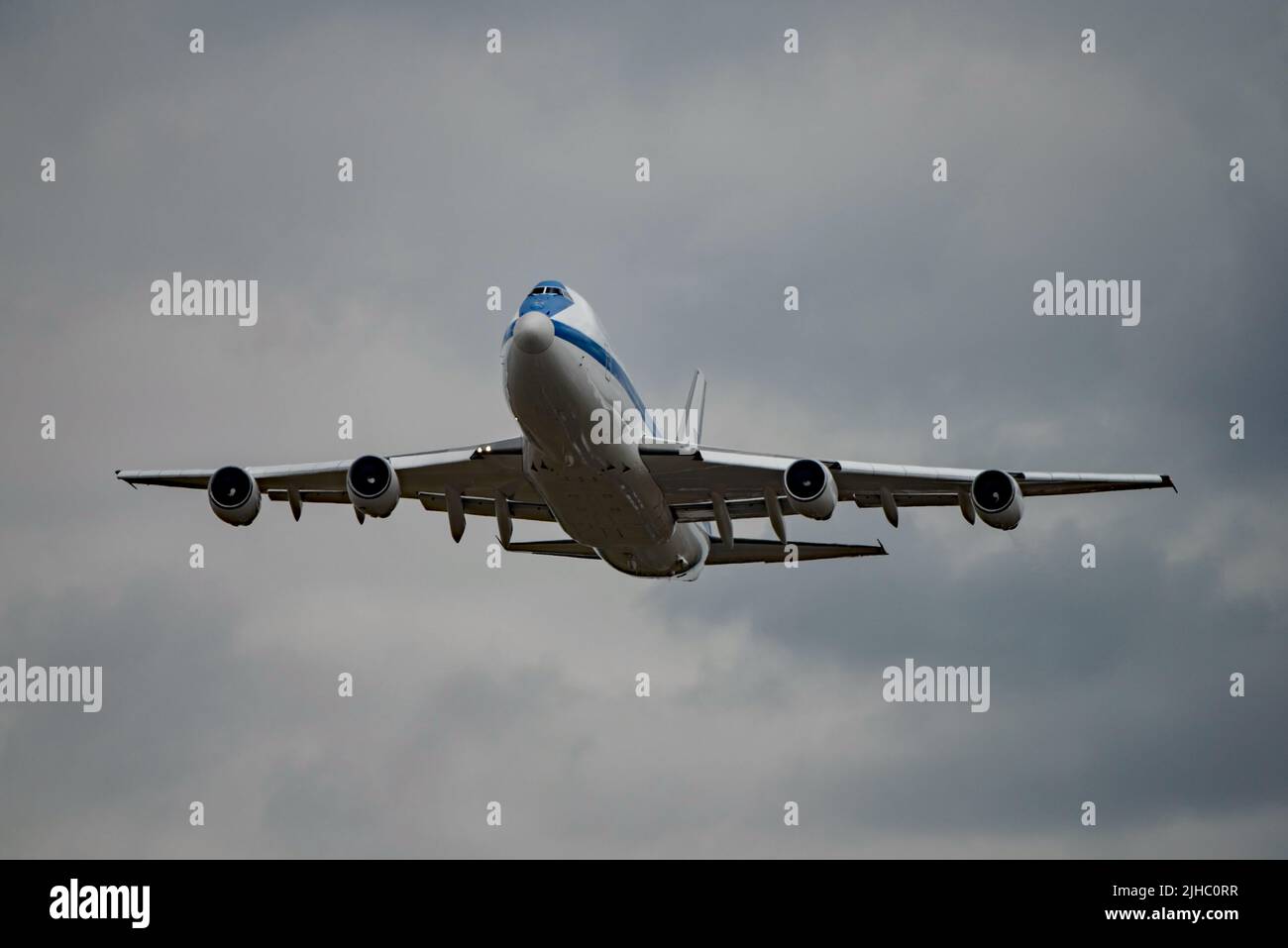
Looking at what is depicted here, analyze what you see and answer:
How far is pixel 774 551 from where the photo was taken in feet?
180

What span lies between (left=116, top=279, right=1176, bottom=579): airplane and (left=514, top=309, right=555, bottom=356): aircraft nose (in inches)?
1.3

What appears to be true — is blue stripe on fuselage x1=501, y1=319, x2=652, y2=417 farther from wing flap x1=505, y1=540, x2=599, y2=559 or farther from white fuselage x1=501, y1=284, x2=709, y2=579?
wing flap x1=505, y1=540, x2=599, y2=559

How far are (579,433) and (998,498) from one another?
1214 cm

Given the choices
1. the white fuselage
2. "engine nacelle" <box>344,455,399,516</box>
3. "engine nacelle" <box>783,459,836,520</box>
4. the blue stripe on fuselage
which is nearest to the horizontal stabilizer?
the white fuselage

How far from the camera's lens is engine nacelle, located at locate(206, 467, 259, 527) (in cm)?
4847

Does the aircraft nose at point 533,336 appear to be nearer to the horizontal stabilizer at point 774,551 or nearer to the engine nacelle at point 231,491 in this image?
the engine nacelle at point 231,491

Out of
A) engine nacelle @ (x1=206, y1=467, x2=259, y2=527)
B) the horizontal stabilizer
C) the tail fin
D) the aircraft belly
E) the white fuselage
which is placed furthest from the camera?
the tail fin

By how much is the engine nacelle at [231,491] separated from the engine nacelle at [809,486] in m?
15.1

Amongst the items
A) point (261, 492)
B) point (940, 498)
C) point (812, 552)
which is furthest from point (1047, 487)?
point (261, 492)

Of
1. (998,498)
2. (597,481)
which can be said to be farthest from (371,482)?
(998,498)

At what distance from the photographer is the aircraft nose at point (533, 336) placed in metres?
41.9

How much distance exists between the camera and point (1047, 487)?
49.8 m
